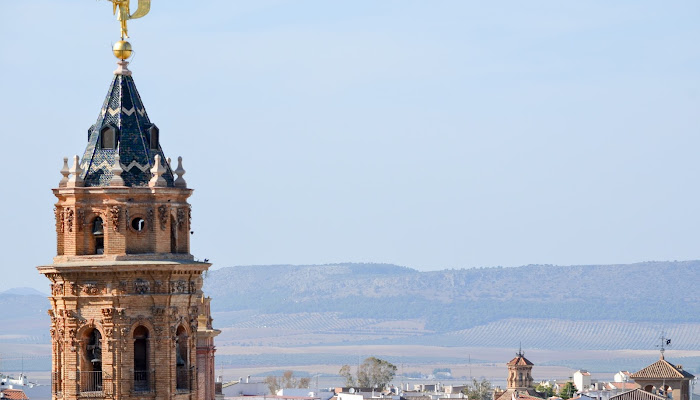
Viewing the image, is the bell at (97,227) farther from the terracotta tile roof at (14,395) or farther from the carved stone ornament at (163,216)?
the terracotta tile roof at (14,395)

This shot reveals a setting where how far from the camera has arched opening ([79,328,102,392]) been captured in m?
42.2

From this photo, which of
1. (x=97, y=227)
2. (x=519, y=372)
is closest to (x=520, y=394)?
(x=519, y=372)

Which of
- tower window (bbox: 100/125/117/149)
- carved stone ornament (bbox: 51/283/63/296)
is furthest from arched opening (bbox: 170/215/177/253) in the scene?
carved stone ornament (bbox: 51/283/63/296)

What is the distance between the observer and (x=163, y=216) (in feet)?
138

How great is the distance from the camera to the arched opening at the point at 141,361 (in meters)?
42.4

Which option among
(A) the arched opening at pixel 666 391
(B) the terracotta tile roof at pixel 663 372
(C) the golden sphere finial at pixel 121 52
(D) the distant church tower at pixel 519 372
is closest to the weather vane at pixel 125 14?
(C) the golden sphere finial at pixel 121 52

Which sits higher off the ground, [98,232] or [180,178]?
[180,178]

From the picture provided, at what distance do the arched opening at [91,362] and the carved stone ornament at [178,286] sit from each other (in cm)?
181

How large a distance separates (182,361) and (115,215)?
11.8 feet

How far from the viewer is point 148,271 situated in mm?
42250

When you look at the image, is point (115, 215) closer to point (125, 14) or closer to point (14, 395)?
point (125, 14)

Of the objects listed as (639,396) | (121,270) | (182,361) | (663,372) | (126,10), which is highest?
(126,10)

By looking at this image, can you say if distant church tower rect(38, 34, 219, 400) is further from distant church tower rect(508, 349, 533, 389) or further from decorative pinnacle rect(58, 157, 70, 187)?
distant church tower rect(508, 349, 533, 389)

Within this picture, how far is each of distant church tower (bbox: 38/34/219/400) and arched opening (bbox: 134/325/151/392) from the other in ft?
0.07
